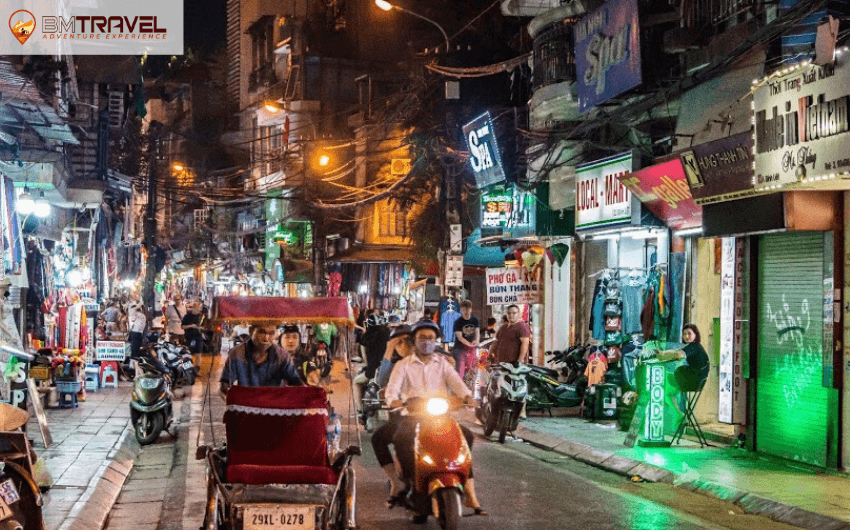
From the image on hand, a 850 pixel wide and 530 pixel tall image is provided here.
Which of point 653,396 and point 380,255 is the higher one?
point 380,255

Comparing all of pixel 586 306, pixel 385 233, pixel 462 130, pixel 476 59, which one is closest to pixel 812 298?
pixel 586 306

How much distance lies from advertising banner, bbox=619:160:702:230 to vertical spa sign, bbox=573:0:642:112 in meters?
1.50

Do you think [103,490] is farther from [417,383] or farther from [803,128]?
[803,128]

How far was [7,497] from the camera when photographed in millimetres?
7305

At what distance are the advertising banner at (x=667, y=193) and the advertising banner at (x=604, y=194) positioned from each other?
0.32 meters

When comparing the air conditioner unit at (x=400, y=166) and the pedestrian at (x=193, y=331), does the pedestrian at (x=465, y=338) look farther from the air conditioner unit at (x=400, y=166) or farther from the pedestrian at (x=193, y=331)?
the air conditioner unit at (x=400, y=166)

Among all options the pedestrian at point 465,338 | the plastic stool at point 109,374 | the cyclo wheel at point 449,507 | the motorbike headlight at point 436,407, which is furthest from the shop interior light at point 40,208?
the cyclo wheel at point 449,507

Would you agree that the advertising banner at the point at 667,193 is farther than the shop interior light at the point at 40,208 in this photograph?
No

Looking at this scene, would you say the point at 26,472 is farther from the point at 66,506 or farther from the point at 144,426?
the point at 144,426

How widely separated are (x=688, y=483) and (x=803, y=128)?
431 centimetres

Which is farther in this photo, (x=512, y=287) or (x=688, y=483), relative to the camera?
(x=512, y=287)

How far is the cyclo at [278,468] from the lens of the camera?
7.72 m

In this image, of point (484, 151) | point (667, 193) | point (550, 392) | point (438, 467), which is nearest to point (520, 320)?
point (550, 392)

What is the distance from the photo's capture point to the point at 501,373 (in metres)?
17.7
